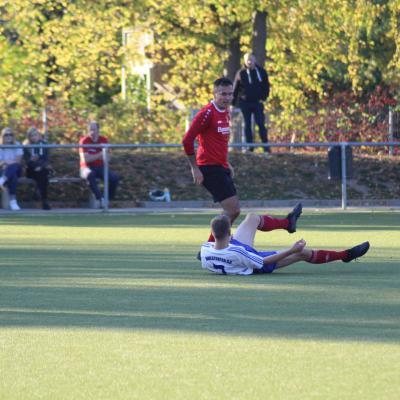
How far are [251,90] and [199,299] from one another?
18.3m

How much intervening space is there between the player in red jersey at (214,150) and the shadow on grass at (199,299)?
79 cm

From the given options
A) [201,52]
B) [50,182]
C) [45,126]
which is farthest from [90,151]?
[201,52]

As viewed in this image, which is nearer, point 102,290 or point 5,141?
point 102,290

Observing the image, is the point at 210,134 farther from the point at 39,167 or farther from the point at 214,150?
the point at 39,167

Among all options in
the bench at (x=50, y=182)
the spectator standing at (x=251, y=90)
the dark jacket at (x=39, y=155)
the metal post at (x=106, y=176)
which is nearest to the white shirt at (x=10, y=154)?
the dark jacket at (x=39, y=155)

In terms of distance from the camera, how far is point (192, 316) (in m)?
9.89

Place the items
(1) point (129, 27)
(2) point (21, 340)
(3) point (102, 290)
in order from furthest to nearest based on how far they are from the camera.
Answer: (1) point (129, 27) < (3) point (102, 290) < (2) point (21, 340)

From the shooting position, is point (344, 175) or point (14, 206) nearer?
point (14, 206)

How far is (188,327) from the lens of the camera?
928cm

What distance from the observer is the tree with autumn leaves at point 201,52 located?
118ft

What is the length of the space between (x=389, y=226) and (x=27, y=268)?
779 cm

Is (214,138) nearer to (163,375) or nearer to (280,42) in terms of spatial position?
(163,375)

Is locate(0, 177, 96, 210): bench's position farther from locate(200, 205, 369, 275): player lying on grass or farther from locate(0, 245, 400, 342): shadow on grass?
locate(200, 205, 369, 275): player lying on grass

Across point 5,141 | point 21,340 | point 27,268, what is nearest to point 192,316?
point 21,340
